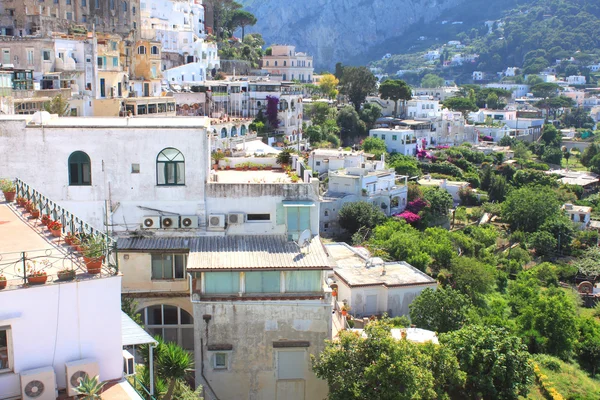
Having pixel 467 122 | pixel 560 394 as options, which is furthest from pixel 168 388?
pixel 467 122

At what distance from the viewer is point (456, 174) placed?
217 feet

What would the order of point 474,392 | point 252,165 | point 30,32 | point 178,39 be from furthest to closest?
point 178,39, point 30,32, point 252,165, point 474,392

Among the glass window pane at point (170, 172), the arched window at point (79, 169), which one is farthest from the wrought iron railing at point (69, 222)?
the glass window pane at point (170, 172)

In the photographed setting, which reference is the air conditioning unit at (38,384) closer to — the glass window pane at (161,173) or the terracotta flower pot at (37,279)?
the terracotta flower pot at (37,279)

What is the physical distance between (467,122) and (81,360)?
92.1 metres

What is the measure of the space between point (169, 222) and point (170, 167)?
55.4 inches

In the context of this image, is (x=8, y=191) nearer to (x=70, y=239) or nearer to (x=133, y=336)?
(x=70, y=239)

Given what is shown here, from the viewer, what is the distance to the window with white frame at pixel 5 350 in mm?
8984

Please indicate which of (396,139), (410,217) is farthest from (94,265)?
(396,139)

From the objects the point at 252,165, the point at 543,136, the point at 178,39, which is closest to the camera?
the point at 252,165

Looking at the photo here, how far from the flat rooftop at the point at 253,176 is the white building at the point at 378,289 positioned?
27.0ft

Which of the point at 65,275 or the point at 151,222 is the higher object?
the point at 65,275

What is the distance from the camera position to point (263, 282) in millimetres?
15344

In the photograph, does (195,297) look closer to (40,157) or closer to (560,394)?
(40,157)
